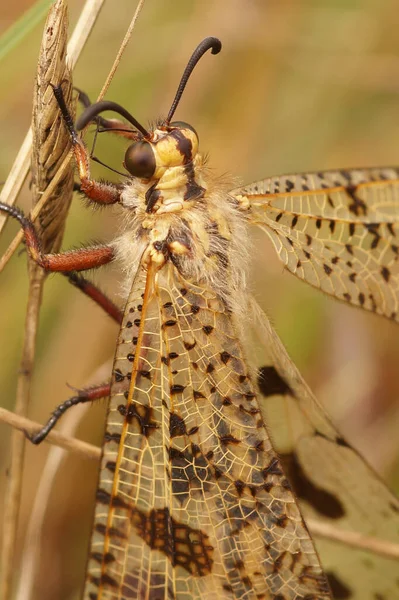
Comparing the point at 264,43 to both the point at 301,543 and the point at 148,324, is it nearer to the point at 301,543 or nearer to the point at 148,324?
the point at 148,324

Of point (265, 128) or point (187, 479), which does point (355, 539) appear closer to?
point (187, 479)

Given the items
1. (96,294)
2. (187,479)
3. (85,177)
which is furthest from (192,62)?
(187,479)

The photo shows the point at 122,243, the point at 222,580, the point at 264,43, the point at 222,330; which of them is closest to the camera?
the point at 222,580

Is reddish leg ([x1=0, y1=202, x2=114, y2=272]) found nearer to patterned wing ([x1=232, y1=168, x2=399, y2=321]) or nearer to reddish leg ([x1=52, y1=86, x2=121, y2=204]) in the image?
reddish leg ([x1=52, y1=86, x2=121, y2=204])

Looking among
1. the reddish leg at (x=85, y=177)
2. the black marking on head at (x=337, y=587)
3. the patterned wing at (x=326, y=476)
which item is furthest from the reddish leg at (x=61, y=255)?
the black marking on head at (x=337, y=587)

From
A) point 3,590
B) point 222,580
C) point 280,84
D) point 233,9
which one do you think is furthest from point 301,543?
point 233,9

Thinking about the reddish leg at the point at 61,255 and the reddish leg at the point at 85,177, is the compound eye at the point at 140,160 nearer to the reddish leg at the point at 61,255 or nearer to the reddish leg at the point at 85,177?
the reddish leg at the point at 85,177
